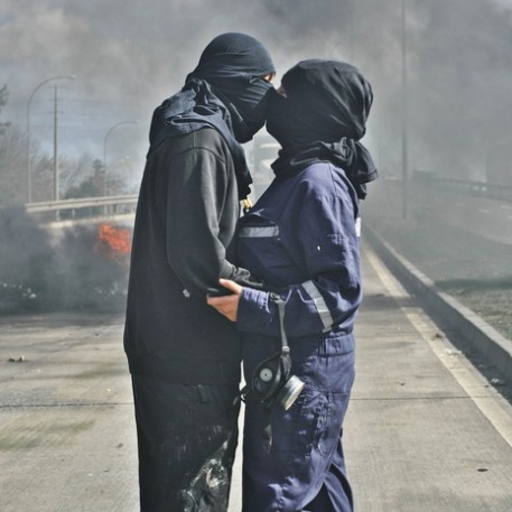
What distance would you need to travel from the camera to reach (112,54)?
29.5 meters

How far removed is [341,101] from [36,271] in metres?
14.0

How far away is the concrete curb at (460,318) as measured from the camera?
975 centimetres

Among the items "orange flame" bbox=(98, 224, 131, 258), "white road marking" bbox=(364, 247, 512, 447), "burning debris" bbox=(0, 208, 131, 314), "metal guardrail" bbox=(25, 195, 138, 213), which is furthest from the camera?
"metal guardrail" bbox=(25, 195, 138, 213)

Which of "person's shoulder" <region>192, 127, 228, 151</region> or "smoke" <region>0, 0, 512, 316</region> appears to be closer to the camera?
"person's shoulder" <region>192, 127, 228, 151</region>

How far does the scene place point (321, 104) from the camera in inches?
133

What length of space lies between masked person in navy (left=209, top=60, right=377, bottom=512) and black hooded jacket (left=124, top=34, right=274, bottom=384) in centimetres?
8

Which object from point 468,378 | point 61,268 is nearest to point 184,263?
point 468,378

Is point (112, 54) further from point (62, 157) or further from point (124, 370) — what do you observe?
point (62, 157)

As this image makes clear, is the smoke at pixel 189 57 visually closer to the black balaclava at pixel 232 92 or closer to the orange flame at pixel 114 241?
the orange flame at pixel 114 241

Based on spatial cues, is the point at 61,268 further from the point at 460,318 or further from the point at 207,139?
the point at 207,139

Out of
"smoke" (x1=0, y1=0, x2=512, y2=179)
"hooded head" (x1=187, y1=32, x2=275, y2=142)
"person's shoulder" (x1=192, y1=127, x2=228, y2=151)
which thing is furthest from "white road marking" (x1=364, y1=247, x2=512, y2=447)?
"smoke" (x1=0, y1=0, x2=512, y2=179)

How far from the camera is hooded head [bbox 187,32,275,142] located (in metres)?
3.51

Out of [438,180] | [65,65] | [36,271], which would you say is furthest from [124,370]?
[438,180]

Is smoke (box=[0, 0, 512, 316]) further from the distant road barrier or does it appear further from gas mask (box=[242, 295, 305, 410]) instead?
gas mask (box=[242, 295, 305, 410])
